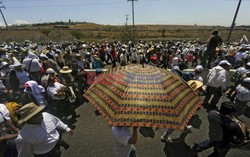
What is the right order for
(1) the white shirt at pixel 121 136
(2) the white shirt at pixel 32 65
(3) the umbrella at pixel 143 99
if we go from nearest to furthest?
(3) the umbrella at pixel 143 99, (1) the white shirt at pixel 121 136, (2) the white shirt at pixel 32 65

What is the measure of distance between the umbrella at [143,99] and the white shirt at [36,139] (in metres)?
0.84

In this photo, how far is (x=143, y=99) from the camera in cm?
236

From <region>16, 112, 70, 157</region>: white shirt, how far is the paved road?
1.63 meters

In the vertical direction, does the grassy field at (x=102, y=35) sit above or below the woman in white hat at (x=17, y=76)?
below

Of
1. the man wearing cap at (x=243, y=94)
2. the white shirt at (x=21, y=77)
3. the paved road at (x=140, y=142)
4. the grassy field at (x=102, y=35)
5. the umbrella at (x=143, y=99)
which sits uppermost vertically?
the umbrella at (x=143, y=99)

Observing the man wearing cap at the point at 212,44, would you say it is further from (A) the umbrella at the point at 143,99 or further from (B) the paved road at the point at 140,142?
(A) the umbrella at the point at 143,99

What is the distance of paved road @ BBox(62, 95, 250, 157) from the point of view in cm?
427

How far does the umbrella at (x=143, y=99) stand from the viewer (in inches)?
89.8

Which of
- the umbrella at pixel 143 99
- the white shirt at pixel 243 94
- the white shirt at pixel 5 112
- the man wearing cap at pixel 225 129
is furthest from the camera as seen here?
the white shirt at pixel 243 94

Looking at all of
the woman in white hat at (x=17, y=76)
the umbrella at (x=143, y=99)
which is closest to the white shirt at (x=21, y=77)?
the woman in white hat at (x=17, y=76)

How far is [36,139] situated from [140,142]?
8.96 feet

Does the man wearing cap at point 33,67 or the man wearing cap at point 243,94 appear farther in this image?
the man wearing cap at point 33,67

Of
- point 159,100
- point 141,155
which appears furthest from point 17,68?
point 159,100

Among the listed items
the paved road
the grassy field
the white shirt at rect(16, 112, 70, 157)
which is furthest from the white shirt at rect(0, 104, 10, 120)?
the grassy field
